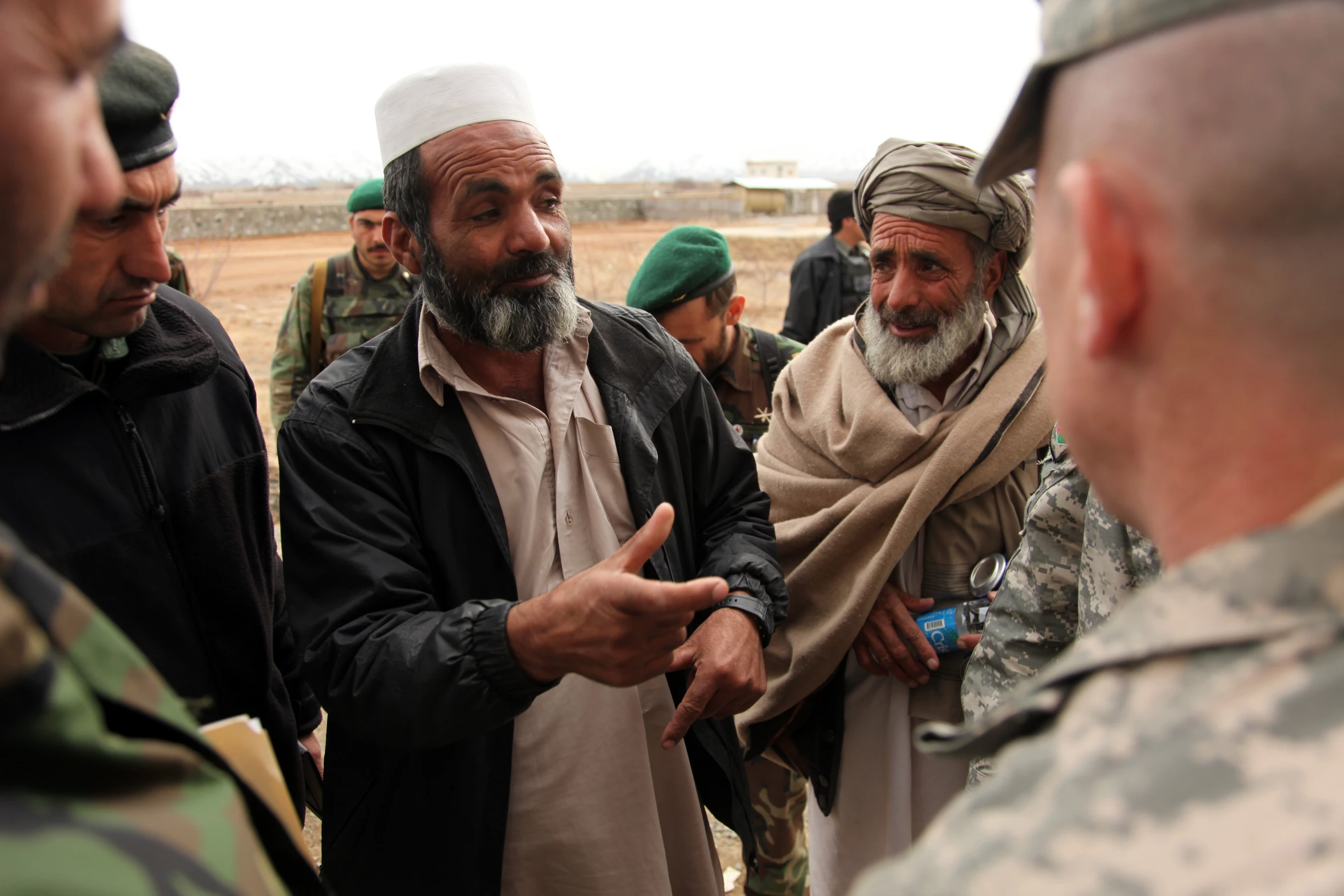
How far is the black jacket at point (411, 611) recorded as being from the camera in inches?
67.0

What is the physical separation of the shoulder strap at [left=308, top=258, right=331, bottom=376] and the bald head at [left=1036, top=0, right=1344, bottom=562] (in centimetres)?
528

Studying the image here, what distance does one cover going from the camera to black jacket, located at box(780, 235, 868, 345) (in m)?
6.69

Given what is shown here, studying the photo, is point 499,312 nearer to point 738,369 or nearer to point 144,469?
point 144,469

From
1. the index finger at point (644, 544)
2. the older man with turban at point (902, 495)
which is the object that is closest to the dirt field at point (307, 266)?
the older man with turban at point (902, 495)

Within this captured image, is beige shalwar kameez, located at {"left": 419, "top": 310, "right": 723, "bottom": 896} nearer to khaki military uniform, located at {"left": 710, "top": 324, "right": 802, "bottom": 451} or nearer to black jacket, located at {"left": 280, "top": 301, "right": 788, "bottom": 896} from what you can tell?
black jacket, located at {"left": 280, "top": 301, "right": 788, "bottom": 896}

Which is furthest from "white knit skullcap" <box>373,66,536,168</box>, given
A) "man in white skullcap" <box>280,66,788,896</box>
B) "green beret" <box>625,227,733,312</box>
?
"green beret" <box>625,227,733,312</box>

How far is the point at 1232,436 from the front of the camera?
739mm

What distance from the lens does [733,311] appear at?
3.88 metres

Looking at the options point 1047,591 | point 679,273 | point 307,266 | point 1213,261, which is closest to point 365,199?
point 679,273

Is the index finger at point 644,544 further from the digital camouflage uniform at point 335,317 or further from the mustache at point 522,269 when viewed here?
the digital camouflage uniform at point 335,317

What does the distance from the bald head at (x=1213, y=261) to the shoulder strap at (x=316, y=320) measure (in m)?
5.28

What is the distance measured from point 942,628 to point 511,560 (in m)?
1.16

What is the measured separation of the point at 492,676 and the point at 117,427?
0.95 meters

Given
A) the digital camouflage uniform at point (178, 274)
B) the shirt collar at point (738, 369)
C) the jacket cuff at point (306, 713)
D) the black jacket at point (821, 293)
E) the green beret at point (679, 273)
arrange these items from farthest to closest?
the black jacket at point (821, 293) < the digital camouflage uniform at point (178, 274) < the shirt collar at point (738, 369) < the green beret at point (679, 273) < the jacket cuff at point (306, 713)
